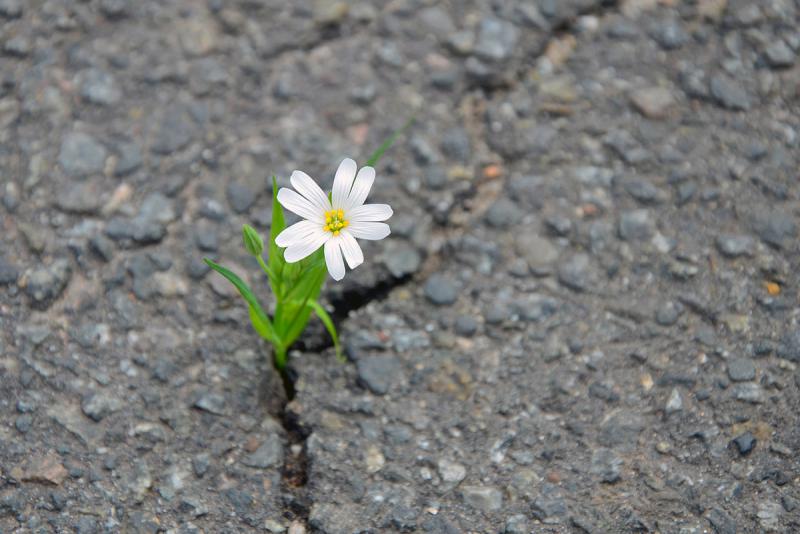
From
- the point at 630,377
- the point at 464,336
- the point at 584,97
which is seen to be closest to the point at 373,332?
the point at 464,336

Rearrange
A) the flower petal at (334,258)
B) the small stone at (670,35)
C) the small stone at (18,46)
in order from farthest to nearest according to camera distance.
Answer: the small stone at (670,35) < the small stone at (18,46) < the flower petal at (334,258)

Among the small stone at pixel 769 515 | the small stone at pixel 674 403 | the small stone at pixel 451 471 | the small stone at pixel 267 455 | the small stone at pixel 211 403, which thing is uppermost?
the small stone at pixel 674 403

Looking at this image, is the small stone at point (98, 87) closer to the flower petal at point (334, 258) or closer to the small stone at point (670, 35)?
the flower petal at point (334, 258)

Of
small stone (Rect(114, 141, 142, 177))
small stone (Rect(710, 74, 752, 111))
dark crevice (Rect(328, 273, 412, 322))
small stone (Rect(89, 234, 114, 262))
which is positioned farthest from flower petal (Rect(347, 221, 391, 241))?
small stone (Rect(710, 74, 752, 111))

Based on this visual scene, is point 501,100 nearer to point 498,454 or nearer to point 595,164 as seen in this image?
point 595,164

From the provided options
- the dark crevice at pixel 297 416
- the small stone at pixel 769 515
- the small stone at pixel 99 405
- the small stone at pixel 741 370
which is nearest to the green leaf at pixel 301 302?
the dark crevice at pixel 297 416

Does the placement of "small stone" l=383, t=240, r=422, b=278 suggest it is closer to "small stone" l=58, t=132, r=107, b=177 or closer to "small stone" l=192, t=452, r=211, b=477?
"small stone" l=192, t=452, r=211, b=477
